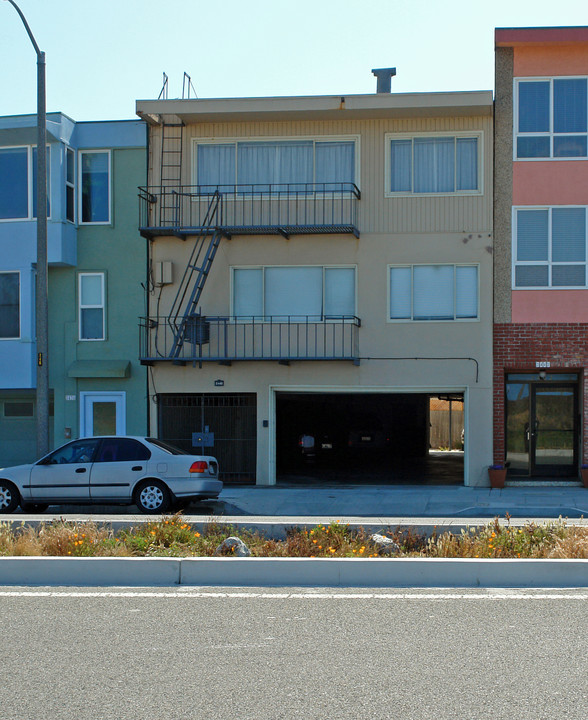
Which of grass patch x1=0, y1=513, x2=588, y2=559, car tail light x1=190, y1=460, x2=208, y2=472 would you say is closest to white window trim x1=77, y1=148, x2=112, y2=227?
car tail light x1=190, y1=460, x2=208, y2=472

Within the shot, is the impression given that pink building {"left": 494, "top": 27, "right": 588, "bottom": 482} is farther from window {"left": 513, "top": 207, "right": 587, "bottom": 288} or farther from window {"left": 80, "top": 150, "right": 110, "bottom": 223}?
window {"left": 80, "top": 150, "right": 110, "bottom": 223}

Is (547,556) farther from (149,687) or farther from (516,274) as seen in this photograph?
(516,274)

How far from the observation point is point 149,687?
18.7 feet

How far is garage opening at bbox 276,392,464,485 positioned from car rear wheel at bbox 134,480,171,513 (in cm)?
744

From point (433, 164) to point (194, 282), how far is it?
20.3 feet

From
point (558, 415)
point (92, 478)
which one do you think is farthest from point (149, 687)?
point (558, 415)

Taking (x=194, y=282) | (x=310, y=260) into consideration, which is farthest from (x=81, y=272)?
(x=310, y=260)

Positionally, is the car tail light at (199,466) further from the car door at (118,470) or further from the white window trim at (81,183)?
the white window trim at (81,183)

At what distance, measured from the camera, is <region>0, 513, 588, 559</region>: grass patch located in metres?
9.38

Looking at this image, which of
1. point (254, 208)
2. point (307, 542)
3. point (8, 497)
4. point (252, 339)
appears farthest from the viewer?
point (254, 208)

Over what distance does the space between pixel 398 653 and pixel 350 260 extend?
47.5 feet

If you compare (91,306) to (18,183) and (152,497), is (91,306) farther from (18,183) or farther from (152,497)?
(152,497)

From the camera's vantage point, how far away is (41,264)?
651 inches

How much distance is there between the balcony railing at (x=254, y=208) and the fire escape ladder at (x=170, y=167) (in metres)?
0.02
